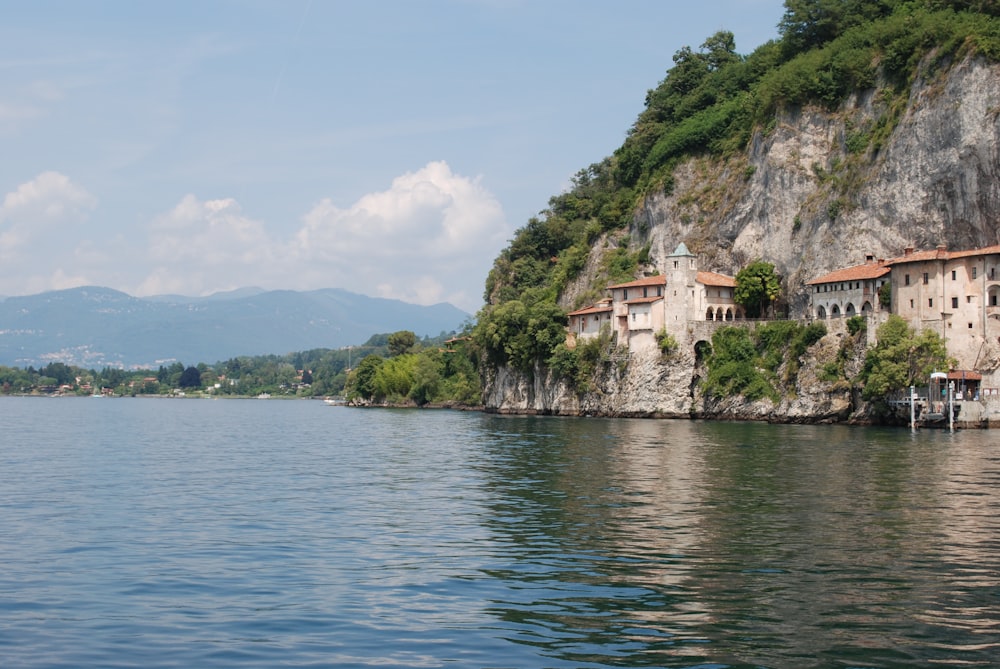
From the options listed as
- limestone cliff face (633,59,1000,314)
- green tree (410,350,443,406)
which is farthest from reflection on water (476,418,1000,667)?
green tree (410,350,443,406)

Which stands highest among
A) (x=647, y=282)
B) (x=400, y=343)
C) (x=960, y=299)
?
(x=647, y=282)

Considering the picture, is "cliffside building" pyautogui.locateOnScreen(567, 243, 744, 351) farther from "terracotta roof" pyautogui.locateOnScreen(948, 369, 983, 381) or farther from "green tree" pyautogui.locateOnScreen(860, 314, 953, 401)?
"terracotta roof" pyautogui.locateOnScreen(948, 369, 983, 381)

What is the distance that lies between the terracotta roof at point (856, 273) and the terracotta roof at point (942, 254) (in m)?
2.05

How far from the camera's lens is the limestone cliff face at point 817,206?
249 ft

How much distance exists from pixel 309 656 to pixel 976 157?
72.7 metres

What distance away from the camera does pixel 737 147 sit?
99.4m

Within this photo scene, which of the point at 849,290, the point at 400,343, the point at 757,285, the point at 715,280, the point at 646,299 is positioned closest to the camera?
the point at 849,290

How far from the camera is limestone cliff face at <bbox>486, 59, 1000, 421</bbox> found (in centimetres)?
7575

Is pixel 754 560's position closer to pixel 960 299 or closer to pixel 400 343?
pixel 960 299

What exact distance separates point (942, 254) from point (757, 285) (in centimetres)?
1838

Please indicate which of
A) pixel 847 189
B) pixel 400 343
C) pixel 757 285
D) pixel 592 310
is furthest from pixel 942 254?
pixel 400 343

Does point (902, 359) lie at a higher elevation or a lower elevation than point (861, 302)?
lower

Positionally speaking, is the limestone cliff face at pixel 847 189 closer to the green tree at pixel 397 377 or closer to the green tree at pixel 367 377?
the green tree at pixel 397 377

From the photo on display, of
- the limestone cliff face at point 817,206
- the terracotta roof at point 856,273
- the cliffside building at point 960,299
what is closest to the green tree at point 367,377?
the limestone cliff face at point 817,206
